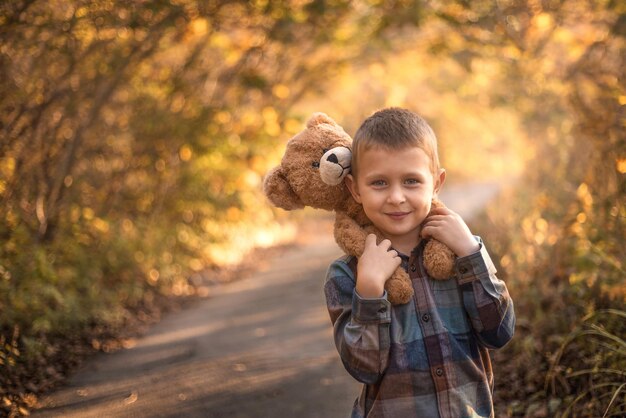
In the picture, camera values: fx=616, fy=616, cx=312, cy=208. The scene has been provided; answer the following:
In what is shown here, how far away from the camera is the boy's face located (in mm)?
2188

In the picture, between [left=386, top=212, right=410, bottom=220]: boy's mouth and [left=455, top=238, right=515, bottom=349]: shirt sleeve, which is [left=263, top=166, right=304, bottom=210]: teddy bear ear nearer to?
[left=386, top=212, right=410, bottom=220]: boy's mouth

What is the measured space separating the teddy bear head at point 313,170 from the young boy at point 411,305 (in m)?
0.11

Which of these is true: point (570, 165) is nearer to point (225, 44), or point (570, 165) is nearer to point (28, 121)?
point (225, 44)

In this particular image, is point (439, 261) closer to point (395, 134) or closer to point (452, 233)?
point (452, 233)

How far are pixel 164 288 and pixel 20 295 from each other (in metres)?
3.28

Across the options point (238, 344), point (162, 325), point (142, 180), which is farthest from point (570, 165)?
point (142, 180)

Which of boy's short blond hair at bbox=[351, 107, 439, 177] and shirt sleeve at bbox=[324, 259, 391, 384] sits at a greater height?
boy's short blond hair at bbox=[351, 107, 439, 177]

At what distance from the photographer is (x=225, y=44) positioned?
10.7 meters

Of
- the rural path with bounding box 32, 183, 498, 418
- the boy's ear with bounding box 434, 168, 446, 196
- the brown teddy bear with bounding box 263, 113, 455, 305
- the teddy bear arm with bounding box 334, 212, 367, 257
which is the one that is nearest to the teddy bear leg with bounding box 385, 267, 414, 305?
the brown teddy bear with bounding box 263, 113, 455, 305

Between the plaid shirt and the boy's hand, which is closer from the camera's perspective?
the plaid shirt

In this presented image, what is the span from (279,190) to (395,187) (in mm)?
542

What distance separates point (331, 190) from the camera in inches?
95.7

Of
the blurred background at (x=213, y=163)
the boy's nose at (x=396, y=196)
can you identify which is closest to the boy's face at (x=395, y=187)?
the boy's nose at (x=396, y=196)

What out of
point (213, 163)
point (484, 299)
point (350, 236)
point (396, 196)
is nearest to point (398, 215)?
point (396, 196)
